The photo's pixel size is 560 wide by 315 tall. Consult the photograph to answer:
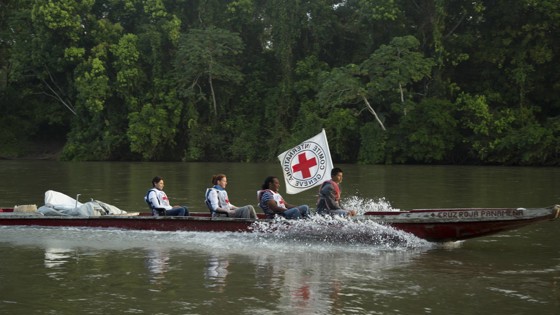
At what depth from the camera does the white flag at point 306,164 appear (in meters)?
14.1

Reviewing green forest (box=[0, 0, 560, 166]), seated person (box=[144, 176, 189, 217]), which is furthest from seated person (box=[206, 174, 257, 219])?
green forest (box=[0, 0, 560, 166])

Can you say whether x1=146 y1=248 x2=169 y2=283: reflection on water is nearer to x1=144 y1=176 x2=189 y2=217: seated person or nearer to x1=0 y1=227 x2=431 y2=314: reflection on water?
x1=0 y1=227 x2=431 y2=314: reflection on water

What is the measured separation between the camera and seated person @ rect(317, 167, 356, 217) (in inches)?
520

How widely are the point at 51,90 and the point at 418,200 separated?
40.3 metres

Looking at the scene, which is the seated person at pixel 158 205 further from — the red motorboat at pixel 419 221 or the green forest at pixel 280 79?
the green forest at pixel 280 79

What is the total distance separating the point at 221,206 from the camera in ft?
46.4

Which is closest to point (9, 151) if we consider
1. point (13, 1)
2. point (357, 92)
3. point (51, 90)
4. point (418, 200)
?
point (51, 90)

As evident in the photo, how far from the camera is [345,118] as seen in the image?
45.9 meters

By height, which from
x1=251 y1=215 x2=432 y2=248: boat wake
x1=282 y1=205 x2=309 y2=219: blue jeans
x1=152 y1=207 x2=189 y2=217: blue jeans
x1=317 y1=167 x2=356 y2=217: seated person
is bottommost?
x1=251 y1=215 x2=432 y2=248: boat wake

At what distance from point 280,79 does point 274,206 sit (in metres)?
41.7

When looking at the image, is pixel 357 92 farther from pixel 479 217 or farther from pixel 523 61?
pixel 479 217

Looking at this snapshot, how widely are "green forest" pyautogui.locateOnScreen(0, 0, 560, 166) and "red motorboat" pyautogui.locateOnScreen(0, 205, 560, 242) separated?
2905cm

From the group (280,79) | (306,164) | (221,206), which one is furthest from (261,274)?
(280,79)

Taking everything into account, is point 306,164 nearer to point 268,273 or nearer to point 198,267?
point 198,267
